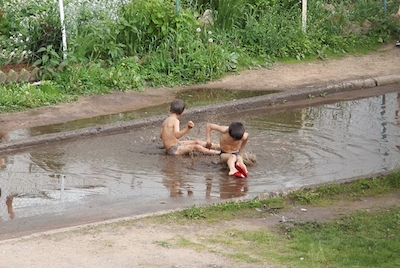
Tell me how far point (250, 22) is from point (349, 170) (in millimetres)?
6014

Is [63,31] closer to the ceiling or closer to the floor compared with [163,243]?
closer to the ceiling

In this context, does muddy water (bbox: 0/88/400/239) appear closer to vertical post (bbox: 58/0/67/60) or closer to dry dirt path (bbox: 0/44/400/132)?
dry dirt path (bbox: 0/44/400/132)

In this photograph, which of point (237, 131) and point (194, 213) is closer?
point (194, 213)

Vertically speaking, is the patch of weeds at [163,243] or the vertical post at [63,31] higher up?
the vertical post at [63,31]

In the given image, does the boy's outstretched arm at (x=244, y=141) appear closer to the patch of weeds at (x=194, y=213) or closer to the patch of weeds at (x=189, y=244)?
the patch of weeds at (x=194, y=213)

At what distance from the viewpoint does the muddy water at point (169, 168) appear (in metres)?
8.88

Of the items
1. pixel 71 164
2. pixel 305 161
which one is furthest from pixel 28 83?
pixel 305 161

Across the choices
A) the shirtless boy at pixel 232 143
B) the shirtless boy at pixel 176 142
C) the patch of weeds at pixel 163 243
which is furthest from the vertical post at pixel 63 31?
the patch of weeds at pixel 163 243

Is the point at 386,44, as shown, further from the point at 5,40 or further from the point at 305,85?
the point at 5,40

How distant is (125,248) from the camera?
24.7 feet

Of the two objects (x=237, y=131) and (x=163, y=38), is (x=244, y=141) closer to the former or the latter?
(x=237, y=131)

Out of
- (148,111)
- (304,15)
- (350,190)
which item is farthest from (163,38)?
(350,190)

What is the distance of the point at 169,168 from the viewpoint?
33.5ft

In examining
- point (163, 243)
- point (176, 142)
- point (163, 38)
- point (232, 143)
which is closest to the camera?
point (163, 243)
